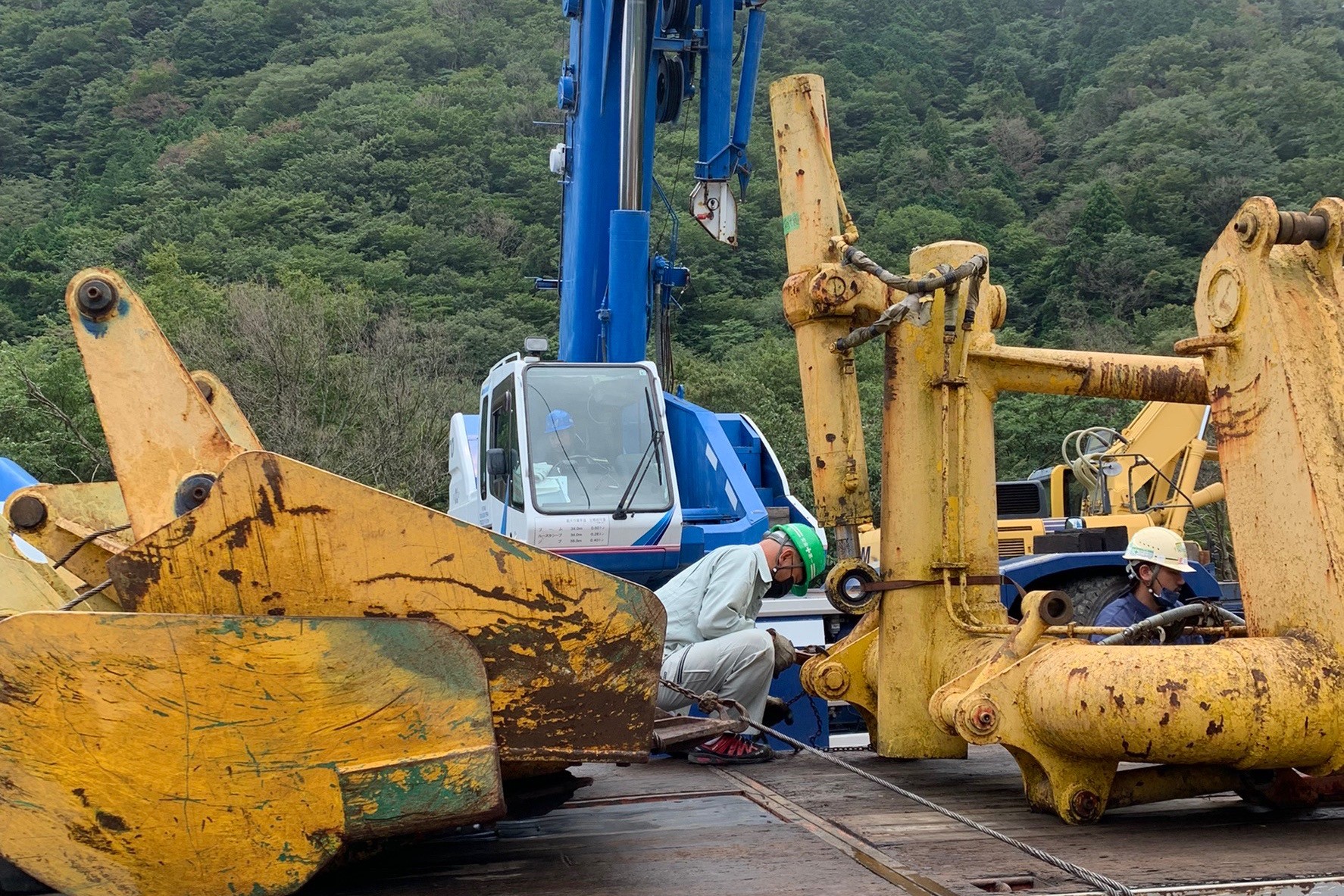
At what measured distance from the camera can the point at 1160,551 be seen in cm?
514

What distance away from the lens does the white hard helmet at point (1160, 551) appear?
512 cm

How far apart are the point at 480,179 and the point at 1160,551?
37.6m

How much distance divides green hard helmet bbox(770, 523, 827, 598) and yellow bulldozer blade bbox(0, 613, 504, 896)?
2481 mm

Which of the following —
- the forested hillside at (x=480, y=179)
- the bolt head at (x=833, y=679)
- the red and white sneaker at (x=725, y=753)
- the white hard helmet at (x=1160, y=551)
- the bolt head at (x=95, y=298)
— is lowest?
the red and white sneaker at (x=725, y=753)

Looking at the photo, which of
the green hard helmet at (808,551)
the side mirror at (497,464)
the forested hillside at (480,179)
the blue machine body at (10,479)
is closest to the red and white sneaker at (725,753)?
the green hard helmet at (808,551)

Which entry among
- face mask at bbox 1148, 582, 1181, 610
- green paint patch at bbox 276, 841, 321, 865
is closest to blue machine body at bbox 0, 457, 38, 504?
green paint patch at bbox 276, 841, 321, 865

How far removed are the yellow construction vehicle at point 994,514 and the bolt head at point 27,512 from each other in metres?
2.49

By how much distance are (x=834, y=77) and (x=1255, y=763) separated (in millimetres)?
47737

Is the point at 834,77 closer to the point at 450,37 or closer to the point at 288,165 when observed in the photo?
the point at 450,37

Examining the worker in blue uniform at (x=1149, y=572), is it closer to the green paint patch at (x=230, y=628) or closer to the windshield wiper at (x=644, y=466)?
the windshield wiper at (x=644, y=466)

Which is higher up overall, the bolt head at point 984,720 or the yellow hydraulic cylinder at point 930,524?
the yellow hydraulic cylinder at point 930,524

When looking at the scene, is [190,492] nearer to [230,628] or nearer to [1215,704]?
[230,628]

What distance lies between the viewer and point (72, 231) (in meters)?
34.2

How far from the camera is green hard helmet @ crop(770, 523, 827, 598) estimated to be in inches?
212
